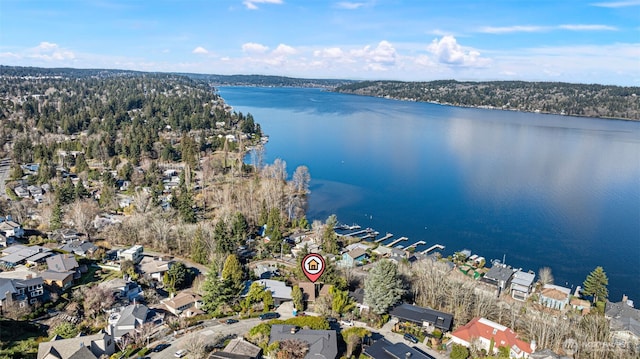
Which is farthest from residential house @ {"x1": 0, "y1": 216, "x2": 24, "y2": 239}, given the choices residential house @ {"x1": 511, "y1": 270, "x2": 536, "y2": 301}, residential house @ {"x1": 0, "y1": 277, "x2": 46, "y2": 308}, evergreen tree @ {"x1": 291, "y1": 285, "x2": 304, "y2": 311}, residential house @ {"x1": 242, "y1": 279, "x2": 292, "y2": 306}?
residential house @ {"x1": 511, "y1": 270, "x2": 536, "y2": 301}

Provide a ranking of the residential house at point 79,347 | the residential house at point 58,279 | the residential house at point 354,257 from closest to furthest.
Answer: the residential house at point 79,347, the residential house at point 58,279, the residential house at point 354,257

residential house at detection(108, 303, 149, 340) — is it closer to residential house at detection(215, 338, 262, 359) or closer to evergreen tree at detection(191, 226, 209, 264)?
residential house at detection(215, 338, 262, 359)

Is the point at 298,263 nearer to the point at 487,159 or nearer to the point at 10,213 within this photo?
the point at 10,213

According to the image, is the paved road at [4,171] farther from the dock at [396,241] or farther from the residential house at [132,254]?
the dock at [396,241]

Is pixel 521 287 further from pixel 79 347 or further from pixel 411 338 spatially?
pixel 79 347

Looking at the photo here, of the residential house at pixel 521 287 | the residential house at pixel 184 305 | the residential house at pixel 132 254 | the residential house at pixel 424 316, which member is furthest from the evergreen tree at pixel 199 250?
the residential house at pixel 521 287
